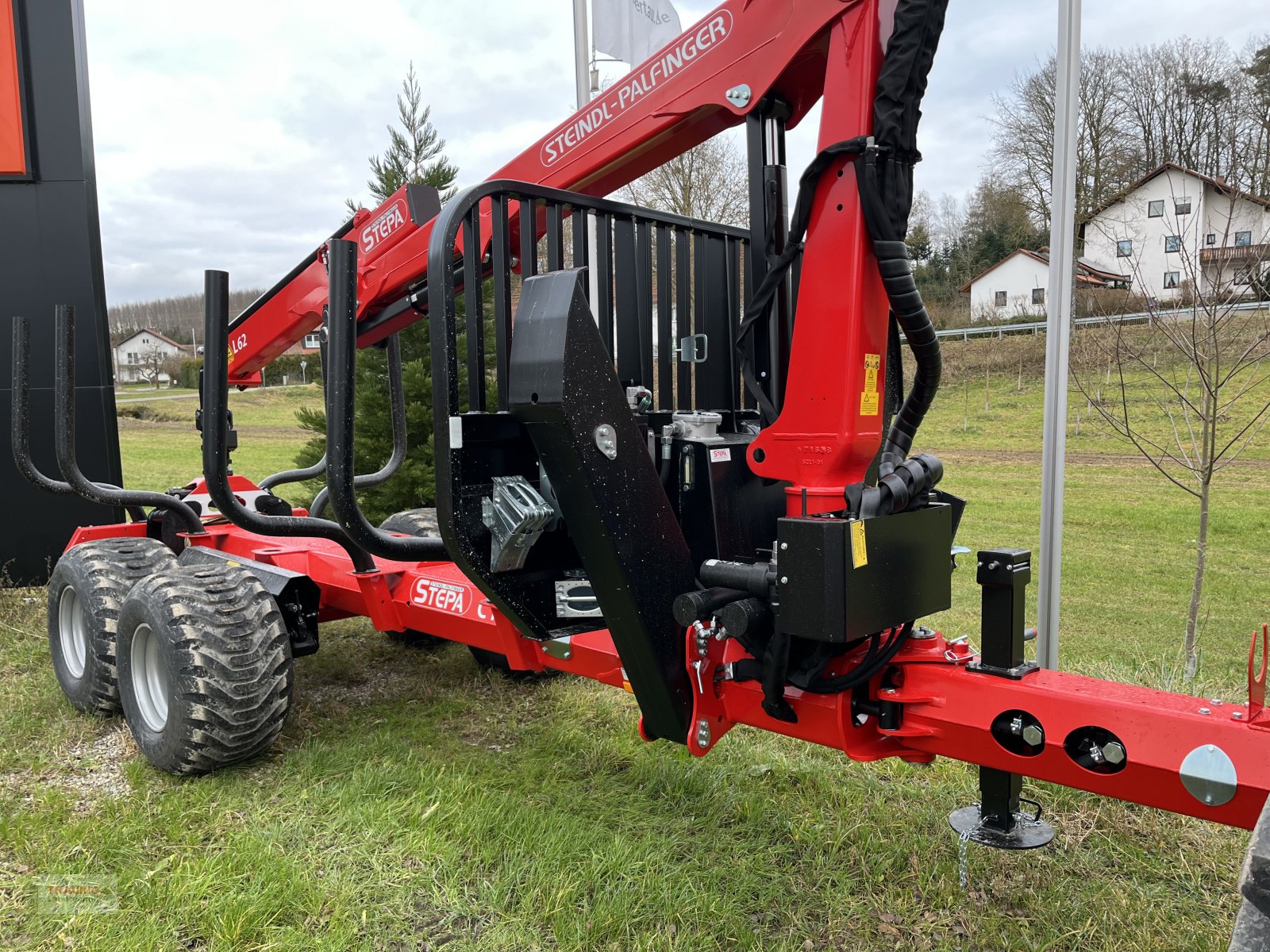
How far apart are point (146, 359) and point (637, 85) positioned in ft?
169

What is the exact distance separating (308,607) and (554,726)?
1250 millimetres

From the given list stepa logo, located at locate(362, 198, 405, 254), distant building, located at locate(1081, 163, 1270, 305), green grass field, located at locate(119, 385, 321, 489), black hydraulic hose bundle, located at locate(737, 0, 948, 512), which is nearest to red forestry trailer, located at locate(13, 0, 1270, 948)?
black hydraulic hose bundle, located at locate(737, 0, 948, 512)

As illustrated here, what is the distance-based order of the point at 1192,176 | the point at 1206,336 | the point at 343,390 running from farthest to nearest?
1. the point at 1192,176
2. the point at 1206,336
3. the point at 343,390

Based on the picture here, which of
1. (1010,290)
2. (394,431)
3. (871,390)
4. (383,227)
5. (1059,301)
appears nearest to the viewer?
(871,390)

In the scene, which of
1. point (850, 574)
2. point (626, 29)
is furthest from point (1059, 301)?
point (626, 29)

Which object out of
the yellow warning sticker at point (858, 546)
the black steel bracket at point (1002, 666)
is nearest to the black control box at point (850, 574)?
the yellow warning sticker at point (858, 546)

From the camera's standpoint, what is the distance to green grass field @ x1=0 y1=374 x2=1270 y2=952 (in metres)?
2.84

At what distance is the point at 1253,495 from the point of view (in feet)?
37.7

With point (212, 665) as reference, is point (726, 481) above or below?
above

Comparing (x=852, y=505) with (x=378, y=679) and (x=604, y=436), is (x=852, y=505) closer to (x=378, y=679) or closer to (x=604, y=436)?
(x=604, y=436)

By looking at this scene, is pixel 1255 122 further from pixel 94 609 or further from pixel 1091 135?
pixel 94 609

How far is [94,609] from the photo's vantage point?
14.5ft

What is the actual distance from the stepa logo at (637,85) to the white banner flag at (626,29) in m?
3.90

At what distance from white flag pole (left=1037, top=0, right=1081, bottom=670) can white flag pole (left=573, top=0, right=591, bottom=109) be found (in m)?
3.88
